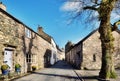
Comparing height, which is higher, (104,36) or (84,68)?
(104,36)

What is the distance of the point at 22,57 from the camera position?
82.9 feet

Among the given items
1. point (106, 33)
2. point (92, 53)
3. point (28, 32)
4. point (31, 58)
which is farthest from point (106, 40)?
point (92, 53)

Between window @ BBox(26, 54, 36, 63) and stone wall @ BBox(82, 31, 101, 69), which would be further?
stone wall @ BBox(82, 31, 101, 69)

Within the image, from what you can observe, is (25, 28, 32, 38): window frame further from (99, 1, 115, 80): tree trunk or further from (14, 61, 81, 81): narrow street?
(99, 1, 115, 80): tree trunk

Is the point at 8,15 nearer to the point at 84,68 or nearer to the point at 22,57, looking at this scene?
the point at 22,57

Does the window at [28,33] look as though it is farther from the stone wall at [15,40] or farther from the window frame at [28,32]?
the stone wall at [15,40]

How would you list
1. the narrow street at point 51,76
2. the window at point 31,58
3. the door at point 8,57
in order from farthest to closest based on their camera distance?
the window at point 31,58 → the door at point 8,57 → the narrow street at point 51,76

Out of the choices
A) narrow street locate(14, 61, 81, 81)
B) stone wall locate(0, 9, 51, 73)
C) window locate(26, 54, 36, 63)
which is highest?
stone wall locate(0, 9, 51, 73)

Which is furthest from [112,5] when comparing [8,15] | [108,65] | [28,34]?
[28,34]

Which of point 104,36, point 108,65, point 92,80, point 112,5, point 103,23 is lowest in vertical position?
point 92,80

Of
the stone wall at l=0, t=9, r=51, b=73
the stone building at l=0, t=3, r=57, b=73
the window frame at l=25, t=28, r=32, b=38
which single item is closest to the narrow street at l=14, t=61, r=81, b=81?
the stone building at l=0, t=3, r=57, b=73

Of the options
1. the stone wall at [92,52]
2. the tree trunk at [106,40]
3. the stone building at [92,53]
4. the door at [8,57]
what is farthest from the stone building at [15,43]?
the tree trunk at [106,40]

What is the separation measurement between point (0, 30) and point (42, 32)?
130 ft

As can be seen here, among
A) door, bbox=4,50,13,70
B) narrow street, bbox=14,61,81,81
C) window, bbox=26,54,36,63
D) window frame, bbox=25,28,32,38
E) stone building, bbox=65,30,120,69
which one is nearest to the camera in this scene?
narrow street, bbox=14,61,81,81
